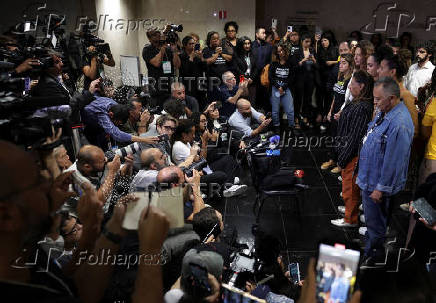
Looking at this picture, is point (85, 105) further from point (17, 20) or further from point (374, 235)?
point (374, 235)

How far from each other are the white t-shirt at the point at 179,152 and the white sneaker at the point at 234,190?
2.60 ft

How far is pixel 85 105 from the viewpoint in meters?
3.99

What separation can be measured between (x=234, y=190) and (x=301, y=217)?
845 mm

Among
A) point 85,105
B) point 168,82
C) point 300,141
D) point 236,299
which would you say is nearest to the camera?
point 236,299

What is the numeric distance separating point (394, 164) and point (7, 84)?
8.60 feet

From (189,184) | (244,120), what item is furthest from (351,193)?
(244,120)

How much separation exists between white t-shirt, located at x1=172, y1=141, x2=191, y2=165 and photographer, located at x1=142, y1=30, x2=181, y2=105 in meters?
1.91

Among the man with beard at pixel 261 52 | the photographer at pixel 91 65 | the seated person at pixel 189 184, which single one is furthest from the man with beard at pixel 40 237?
the man with beard at pixel 261 52

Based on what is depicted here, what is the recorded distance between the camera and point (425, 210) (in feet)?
7.26

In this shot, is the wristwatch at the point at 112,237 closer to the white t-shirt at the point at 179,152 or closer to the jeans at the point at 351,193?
the white t-shirt at the point at 179,152

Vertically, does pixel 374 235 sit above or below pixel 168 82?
below

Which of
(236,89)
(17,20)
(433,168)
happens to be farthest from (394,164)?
(17,20)

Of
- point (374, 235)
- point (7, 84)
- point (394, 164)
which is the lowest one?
point (374, 235)

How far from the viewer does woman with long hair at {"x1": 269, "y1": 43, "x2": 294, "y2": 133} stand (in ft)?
20.1
